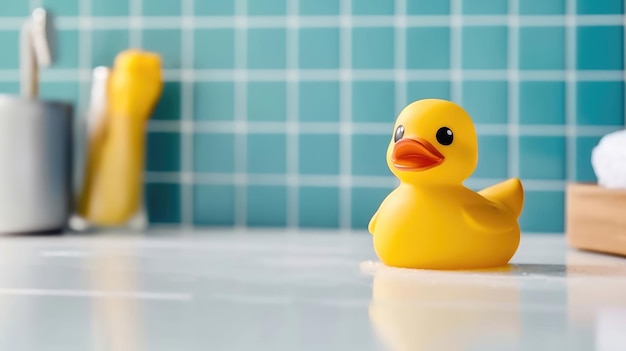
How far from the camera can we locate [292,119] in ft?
4.14

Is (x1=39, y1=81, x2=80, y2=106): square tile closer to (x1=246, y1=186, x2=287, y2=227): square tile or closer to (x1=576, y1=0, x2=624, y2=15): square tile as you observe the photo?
(x1=246, y1=186, x2=287, y2=227): square tile

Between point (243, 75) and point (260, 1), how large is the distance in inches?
4.7

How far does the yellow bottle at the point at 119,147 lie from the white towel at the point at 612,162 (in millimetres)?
646

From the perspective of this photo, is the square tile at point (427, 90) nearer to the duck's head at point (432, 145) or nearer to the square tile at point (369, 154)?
the square tile at point (369, 154)

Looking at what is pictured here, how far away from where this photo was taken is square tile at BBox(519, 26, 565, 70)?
3.93 feet

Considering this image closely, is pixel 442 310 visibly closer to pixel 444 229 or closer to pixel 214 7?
pixel 444 229

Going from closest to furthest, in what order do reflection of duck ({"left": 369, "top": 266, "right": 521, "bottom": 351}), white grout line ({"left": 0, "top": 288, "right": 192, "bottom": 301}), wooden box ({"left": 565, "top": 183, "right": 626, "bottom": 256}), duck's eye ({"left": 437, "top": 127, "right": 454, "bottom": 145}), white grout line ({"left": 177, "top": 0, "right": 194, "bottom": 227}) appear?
reflection of duck ({"left": 369, "top": 266, "right": 521, "bottom": 351}) < white grout line ({"left": 0, "top": 288, "right": 192, "bottom": 301}) < duck's eye ({"left": 437, "top": 127, "right": 454, "bottom": 145}) < wooden box ({"left": 565, "top": 183, "right": 626, "bottom": 256}) < white grout line ({"left": 177, "top": 0, "right": 194, "bottom": 227})

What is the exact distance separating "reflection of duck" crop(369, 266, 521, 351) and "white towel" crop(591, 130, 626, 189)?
0.74 feet

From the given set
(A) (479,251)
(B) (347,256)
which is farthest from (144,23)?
(A) (479,251)

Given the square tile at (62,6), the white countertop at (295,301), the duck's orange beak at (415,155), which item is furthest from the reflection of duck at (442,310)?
the square tile at (62,6)

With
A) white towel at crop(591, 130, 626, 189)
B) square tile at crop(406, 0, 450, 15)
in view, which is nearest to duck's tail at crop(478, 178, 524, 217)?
white towel at crop(591, 130, 626, 189)

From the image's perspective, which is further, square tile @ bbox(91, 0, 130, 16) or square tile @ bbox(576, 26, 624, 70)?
square tile @ bbox(91, 0, 130, 16)

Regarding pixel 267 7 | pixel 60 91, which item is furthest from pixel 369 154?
pixel 60 91

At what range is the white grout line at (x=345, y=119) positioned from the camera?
4.09ft
